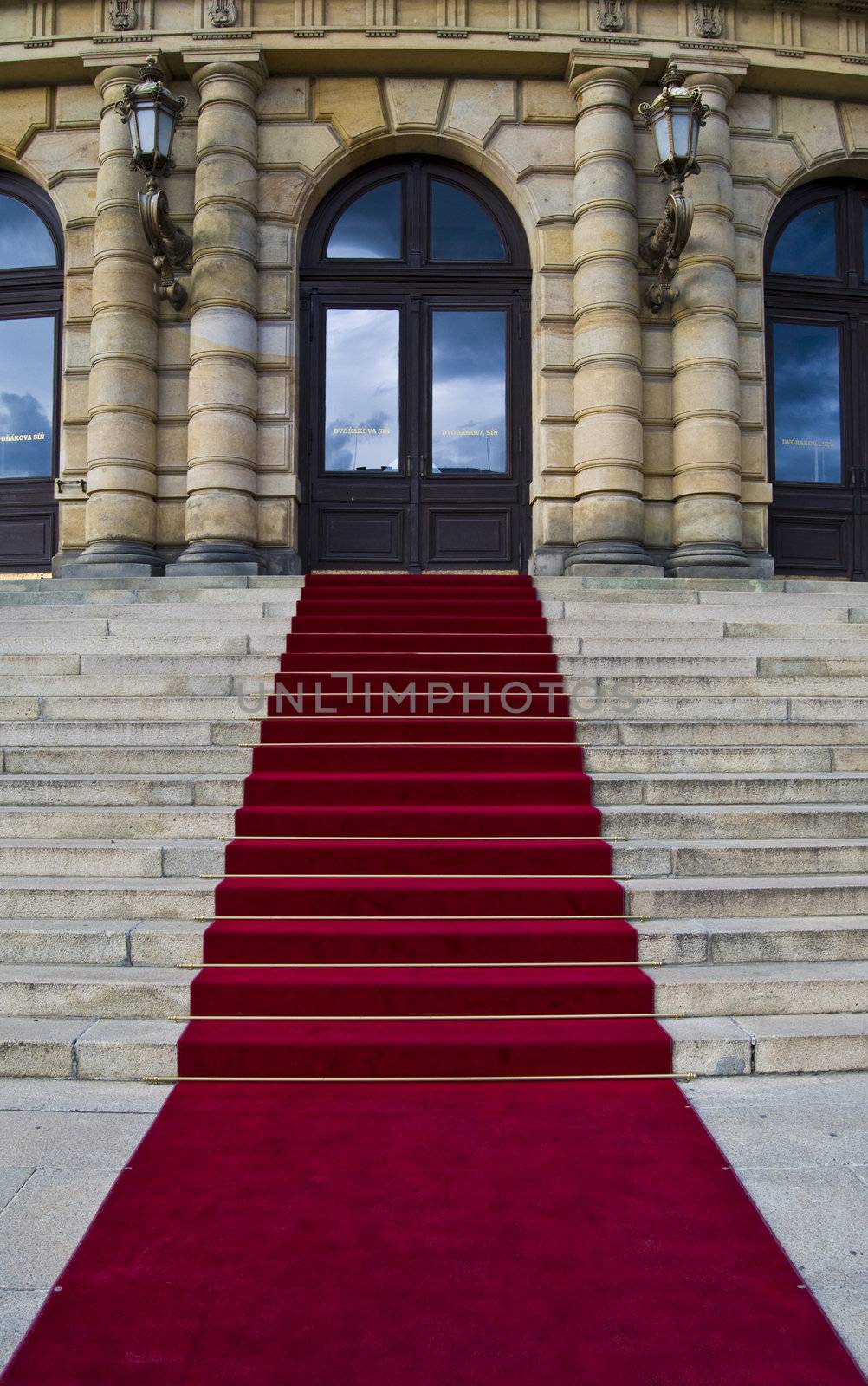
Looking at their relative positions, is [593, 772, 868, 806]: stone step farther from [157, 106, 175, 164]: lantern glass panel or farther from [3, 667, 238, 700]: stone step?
[157, 106, 175, 164]: lantern glass panel

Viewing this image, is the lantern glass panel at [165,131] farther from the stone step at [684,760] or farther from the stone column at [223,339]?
the stone step at [684,760]

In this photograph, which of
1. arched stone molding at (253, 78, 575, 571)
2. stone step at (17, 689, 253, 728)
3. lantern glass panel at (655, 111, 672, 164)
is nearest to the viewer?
stone step at (17, 689, 253, 728)

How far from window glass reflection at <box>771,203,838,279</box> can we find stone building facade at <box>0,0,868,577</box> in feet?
2.08

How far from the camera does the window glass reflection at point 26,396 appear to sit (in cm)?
1177

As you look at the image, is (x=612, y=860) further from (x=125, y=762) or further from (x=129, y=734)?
(x=129, y=734)

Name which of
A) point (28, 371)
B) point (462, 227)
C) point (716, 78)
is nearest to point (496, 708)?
point (462, 227)

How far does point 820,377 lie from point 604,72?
4.26 meters

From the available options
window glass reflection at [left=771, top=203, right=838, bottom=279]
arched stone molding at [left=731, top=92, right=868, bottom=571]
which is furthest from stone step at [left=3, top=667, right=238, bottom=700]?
window glass reflection at [left=771, top=203, right=838, bottom=279]

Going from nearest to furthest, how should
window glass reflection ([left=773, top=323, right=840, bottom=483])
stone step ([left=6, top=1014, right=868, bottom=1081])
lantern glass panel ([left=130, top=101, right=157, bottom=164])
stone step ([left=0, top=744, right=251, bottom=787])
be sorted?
stone step ([left=6, top=1014, right=868, bottom=1081]) < stone step ([left=0, top=744, right=251, bottom=787]) < lantern glass panel ([left=130, top=101, right=157, bottom=164]) < window glass reflection ([left=773, top=323, right=840, bottom=483])

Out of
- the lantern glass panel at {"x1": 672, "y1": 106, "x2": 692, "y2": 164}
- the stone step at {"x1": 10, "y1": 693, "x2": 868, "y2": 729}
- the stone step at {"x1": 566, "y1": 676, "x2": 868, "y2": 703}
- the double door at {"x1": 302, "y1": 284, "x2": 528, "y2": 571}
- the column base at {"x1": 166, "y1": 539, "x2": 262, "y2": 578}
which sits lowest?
the stone step at {"x1": 10, "y1": 693, "x2": 868, "y2": 729}

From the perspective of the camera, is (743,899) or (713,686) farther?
(713,686)

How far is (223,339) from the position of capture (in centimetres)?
1062

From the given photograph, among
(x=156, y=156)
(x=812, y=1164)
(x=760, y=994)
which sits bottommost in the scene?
(x=812, y=1164)

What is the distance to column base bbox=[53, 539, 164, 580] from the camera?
1042 centimetres
